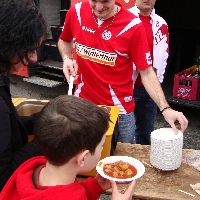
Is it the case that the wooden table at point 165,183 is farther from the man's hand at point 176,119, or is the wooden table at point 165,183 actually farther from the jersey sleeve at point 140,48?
the jersey sleeve at point 140,48

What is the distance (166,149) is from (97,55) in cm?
91

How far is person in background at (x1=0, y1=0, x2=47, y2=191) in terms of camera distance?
4.34 ft

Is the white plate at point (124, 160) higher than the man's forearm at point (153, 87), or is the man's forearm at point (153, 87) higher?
the man's forearm at point (153, 87)

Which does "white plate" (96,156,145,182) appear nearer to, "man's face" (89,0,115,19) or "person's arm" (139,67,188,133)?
"person's arm" (139,67,188,133)

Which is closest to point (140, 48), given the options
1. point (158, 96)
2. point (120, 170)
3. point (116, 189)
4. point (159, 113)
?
point (158, 96)

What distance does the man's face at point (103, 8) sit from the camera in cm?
217

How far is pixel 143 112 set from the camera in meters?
3.07

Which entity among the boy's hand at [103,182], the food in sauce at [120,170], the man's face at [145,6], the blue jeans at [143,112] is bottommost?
the blue jeans at [143,112]

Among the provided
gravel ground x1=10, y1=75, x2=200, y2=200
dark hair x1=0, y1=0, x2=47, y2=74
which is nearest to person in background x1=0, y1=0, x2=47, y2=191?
dark hair x1=0, y1=0, x2=47, y2=74

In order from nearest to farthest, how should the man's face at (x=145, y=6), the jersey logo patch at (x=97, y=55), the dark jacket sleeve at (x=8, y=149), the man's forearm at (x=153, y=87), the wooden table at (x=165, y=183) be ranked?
the dark jacket sleeve at (x=8, y=149) < the wooden table at (x=165, y=183) < the man's forearm at (x=153, y=87) < the jersey logo patch at (x=97, y=55) < the man's face at (x=145, y=6)

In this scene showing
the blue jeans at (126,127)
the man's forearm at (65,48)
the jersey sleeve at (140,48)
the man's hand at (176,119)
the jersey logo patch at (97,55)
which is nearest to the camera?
the man's hand at (176,119)

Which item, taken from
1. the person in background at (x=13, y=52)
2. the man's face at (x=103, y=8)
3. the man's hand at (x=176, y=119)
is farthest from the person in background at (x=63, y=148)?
the man's face at (x=103, y=8)

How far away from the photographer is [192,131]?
4395mm

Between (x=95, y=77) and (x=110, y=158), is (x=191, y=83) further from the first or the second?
(x=110, y=158)
